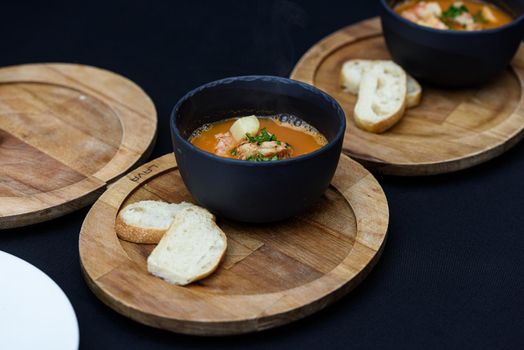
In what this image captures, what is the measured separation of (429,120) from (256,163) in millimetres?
1076

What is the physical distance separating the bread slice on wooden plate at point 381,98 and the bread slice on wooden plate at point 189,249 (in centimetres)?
82

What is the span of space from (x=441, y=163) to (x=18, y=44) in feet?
6.66

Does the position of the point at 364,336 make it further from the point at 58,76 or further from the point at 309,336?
the point at 58,76

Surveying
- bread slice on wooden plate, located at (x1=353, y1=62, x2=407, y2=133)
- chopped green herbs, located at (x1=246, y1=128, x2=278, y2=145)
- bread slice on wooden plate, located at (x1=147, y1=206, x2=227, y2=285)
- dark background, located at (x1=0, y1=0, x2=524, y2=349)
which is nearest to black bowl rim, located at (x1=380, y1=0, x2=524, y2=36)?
bread slice on wooden plate, located at (x1=353, y1=62, x2=407, y2=133)

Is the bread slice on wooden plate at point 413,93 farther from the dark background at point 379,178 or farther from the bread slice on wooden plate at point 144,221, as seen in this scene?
the bread slice on wooden plate at point 144,221

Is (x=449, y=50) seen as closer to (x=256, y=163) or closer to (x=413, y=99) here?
(x=413, y=99)

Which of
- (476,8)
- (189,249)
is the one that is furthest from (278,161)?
(476,8)

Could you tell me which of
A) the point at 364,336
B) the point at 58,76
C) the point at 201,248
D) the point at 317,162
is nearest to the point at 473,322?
the point at 364,336

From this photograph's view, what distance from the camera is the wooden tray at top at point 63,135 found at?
104 inches

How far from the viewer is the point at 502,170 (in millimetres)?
2953

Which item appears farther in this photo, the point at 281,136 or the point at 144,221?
the point at 281,136

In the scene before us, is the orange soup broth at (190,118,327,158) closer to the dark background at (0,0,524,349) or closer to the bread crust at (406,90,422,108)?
the dark background at (0,0,524,349)

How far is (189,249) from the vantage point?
7.66 ft

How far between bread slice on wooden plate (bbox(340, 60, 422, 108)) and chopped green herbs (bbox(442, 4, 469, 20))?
31cm
